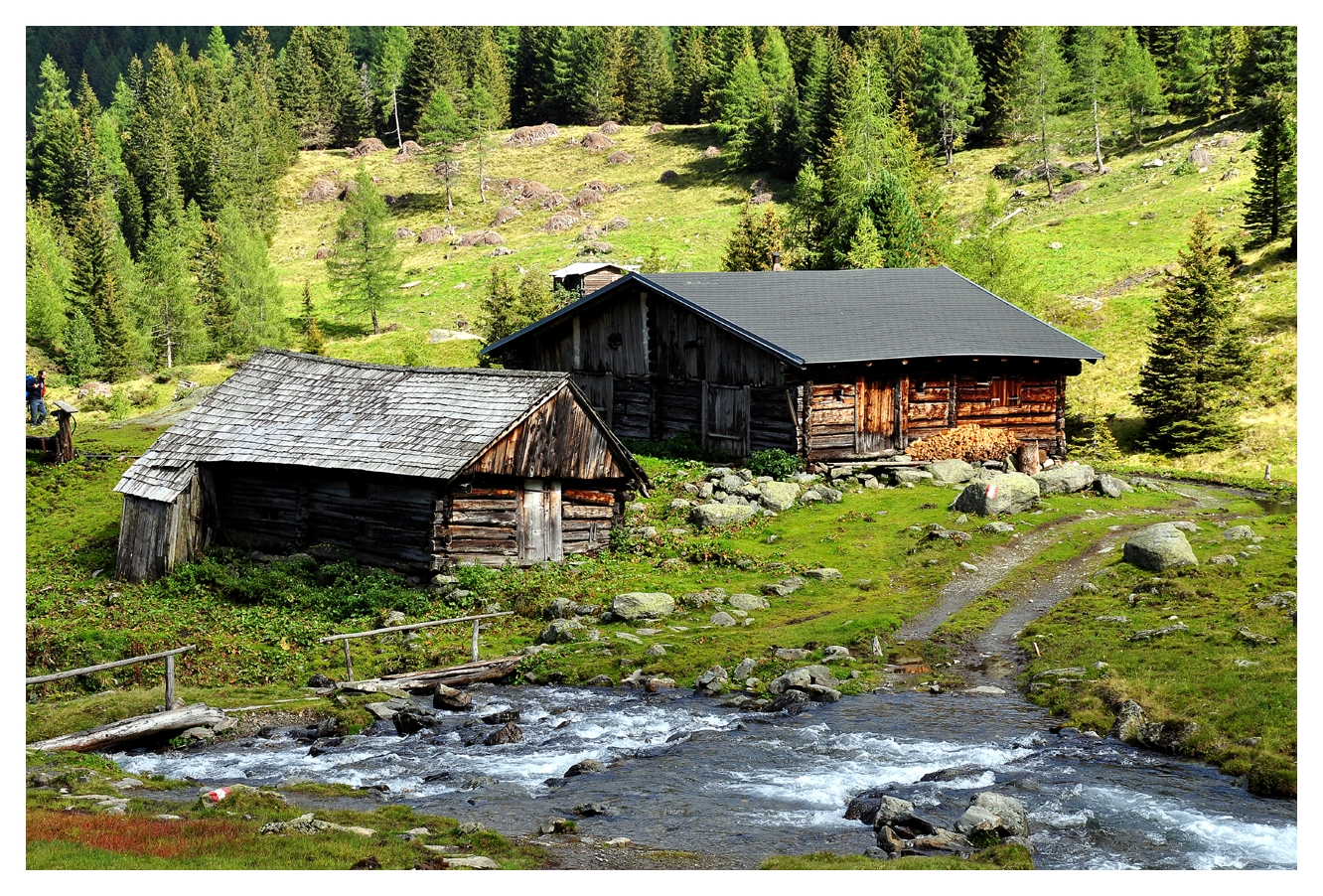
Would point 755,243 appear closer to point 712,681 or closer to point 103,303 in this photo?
point 103,303

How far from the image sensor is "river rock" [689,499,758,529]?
33812mm

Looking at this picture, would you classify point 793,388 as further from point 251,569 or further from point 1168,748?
point 1168,748

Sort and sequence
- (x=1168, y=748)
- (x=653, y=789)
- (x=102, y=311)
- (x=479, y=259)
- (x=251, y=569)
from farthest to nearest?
(x=479, y=259)
(x=102, y=311)
(x=251, y=569)
(x=1168, y=748)
(x=653, y=789)

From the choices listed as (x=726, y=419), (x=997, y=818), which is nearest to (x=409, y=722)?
(x=997, y=818)

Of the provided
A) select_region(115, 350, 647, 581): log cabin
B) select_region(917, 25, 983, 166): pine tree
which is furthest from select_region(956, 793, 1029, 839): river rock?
select_region(917, 25, 983, 166): pine tree

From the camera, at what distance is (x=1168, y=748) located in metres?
18.7

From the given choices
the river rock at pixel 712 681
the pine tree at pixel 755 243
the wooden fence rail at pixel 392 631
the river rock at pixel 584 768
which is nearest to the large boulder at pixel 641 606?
the wooden fence rail at pixel 392 631

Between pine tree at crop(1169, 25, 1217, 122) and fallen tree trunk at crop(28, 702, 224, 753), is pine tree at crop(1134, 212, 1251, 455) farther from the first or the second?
pine tree at crop(1169, 25, 1217, 122)

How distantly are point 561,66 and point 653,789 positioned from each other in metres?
119

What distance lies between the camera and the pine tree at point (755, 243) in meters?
68.8

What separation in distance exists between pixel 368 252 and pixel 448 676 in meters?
62.7

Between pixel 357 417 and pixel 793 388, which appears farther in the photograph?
pixel 793 388

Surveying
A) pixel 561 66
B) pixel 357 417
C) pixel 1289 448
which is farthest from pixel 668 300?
pixel 561 66

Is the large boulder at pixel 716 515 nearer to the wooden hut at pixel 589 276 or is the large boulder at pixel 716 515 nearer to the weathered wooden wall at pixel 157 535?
the weathered wooden wall at pixel 157 535
